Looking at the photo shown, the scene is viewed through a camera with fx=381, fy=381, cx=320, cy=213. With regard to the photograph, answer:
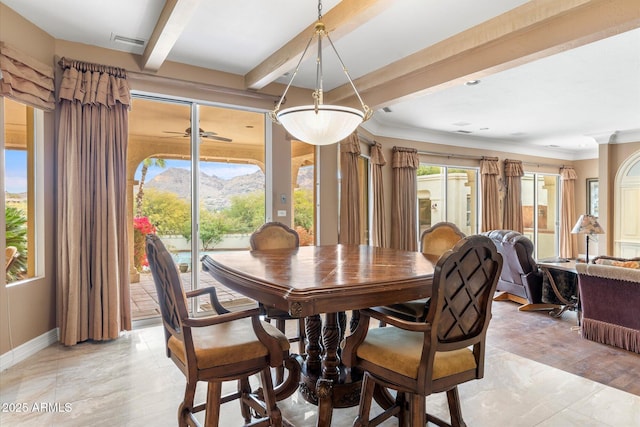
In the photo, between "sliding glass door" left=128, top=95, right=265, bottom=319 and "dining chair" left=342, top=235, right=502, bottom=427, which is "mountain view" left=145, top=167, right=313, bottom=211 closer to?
"sliding glass door" left=128, top=95, right=265, bottom=319

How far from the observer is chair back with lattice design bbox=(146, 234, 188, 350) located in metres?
1.59

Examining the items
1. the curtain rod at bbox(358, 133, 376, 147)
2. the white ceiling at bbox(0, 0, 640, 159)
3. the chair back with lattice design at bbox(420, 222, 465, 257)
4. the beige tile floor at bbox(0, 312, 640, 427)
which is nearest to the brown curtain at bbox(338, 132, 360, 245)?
the curtain rod at bbox(358, 133, 376, 147)

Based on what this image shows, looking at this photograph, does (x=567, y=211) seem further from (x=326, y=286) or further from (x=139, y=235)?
(x=326, y=286)

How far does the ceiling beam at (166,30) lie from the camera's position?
2412 mm

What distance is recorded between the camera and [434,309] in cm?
149

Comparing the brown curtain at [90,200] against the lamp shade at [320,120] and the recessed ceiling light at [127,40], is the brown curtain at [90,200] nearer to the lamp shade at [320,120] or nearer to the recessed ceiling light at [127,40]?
the recessed ceiling light at [127,40]

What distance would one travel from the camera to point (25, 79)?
9.32 feet

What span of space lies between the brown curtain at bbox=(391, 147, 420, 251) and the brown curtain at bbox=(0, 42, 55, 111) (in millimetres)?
4628

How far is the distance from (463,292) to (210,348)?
1.10m

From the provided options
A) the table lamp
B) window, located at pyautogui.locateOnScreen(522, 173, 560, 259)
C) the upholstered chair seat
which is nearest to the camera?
the upholstered chair seat

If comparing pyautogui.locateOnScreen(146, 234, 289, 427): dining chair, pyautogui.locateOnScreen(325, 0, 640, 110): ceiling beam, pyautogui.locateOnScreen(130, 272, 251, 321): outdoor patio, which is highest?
pyautogui.locateOnScreen(325, 0, 640, 110): ceiling beam

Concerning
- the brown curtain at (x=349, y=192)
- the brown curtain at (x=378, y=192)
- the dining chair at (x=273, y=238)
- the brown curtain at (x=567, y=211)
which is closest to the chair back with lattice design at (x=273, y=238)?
the dining chair at (x=273, y=238)

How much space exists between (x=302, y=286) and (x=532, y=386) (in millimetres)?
1998

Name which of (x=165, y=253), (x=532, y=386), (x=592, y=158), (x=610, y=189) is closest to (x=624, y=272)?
(x=532, y=386)
